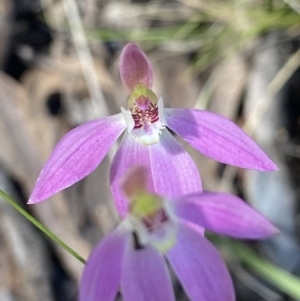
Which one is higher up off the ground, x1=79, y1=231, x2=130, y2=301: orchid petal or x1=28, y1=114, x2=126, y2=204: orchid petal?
x1=28, y1=114, x2=126, y2=204: orchid petal

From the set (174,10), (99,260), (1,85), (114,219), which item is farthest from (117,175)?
(174,10)

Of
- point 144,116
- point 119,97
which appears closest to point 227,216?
point 144,116

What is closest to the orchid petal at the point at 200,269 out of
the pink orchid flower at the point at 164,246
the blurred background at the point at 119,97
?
the pink orchid flower at the point at 164,246

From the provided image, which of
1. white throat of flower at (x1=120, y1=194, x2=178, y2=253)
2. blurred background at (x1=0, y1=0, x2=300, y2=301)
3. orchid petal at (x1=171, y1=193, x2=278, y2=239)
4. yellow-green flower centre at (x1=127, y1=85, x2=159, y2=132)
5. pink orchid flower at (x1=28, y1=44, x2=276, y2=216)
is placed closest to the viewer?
orchid petal at (x1=171, y1=193, x2=278, y2=239)

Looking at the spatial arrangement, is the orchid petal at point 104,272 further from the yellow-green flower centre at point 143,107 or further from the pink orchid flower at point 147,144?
the yellow-green flower centre at point 143,107

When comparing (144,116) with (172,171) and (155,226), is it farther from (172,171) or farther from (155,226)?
(155,226)

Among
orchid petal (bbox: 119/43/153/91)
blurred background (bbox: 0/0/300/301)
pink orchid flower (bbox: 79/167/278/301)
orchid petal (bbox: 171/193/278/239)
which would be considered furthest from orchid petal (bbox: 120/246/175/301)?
blurred background (bbox: 0/0/300/301)

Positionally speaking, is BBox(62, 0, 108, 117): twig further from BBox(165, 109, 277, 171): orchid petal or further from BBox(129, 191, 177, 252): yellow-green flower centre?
BBox(129, 191, 177, 252): yellow-green flower centre
